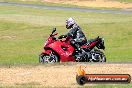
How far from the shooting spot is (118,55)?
A: 26922 mm

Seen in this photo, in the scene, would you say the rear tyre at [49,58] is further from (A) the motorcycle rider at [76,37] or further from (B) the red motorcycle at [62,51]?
(A) the motorcycle rider at [76,37]

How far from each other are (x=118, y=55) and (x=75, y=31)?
280 inches

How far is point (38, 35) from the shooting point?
38.5 meters

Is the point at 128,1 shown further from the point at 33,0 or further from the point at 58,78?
the point at 58,78

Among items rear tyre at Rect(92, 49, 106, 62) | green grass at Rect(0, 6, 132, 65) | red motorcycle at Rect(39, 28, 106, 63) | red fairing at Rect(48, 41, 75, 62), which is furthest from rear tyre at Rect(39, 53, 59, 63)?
rear tyre at Rect(92, 49, 106, 62)

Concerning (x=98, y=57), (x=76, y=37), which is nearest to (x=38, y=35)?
(x=76, y=37)

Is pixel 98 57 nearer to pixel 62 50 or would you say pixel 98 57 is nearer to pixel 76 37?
pixel 76 37

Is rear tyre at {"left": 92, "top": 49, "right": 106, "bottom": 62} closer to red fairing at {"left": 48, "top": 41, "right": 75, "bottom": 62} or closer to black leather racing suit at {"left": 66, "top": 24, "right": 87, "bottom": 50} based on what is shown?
black leather racing suit at {"left": 66, "top": 24, "right": 87, "bottom": 50}

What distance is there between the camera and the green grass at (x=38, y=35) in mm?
Result: 27139

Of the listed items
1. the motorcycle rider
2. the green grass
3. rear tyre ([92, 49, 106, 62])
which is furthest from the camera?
the green grass

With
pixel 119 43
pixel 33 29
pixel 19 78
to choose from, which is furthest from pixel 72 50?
pixel 33 29

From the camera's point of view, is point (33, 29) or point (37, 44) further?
point (33, 29)

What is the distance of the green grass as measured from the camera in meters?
27.1

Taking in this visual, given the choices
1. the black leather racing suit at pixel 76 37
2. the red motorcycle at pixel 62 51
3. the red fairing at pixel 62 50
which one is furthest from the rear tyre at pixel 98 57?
the red fairing at pixel 62 50
